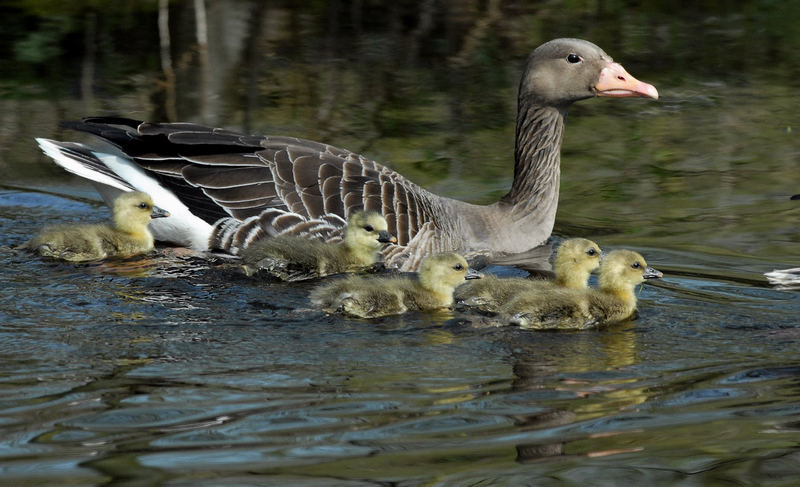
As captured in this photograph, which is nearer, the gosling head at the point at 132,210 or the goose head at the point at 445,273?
the goose head at the point at 445,273

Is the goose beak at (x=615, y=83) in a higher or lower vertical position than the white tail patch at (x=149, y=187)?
higher

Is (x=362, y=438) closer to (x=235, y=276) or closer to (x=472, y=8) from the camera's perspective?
(x=235, y=276)

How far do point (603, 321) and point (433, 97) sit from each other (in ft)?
23.8

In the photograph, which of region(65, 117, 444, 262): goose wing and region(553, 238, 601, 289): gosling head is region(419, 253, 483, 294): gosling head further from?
region(65, 117, 444, 262): goose wing

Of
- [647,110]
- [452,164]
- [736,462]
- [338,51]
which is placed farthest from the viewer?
[338,51]

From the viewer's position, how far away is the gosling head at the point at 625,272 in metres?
7.40

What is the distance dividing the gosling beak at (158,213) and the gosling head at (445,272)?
7.81ft

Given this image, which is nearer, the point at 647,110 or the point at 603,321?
the point at 603,321

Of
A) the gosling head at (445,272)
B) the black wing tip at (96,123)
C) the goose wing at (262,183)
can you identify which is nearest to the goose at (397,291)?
the gosling head at (445,272)

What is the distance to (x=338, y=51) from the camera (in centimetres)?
1648

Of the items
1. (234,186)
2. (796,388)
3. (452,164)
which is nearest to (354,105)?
(452,164)

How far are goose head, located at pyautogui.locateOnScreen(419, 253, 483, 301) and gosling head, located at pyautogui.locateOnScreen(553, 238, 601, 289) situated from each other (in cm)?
59

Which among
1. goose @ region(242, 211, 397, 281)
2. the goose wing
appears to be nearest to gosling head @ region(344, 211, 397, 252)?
goose @ region(242, 211, 397, 281)

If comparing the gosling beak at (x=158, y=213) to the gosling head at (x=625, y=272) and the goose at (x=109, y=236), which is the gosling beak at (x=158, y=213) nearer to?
the goose at (x=109, y=236)
